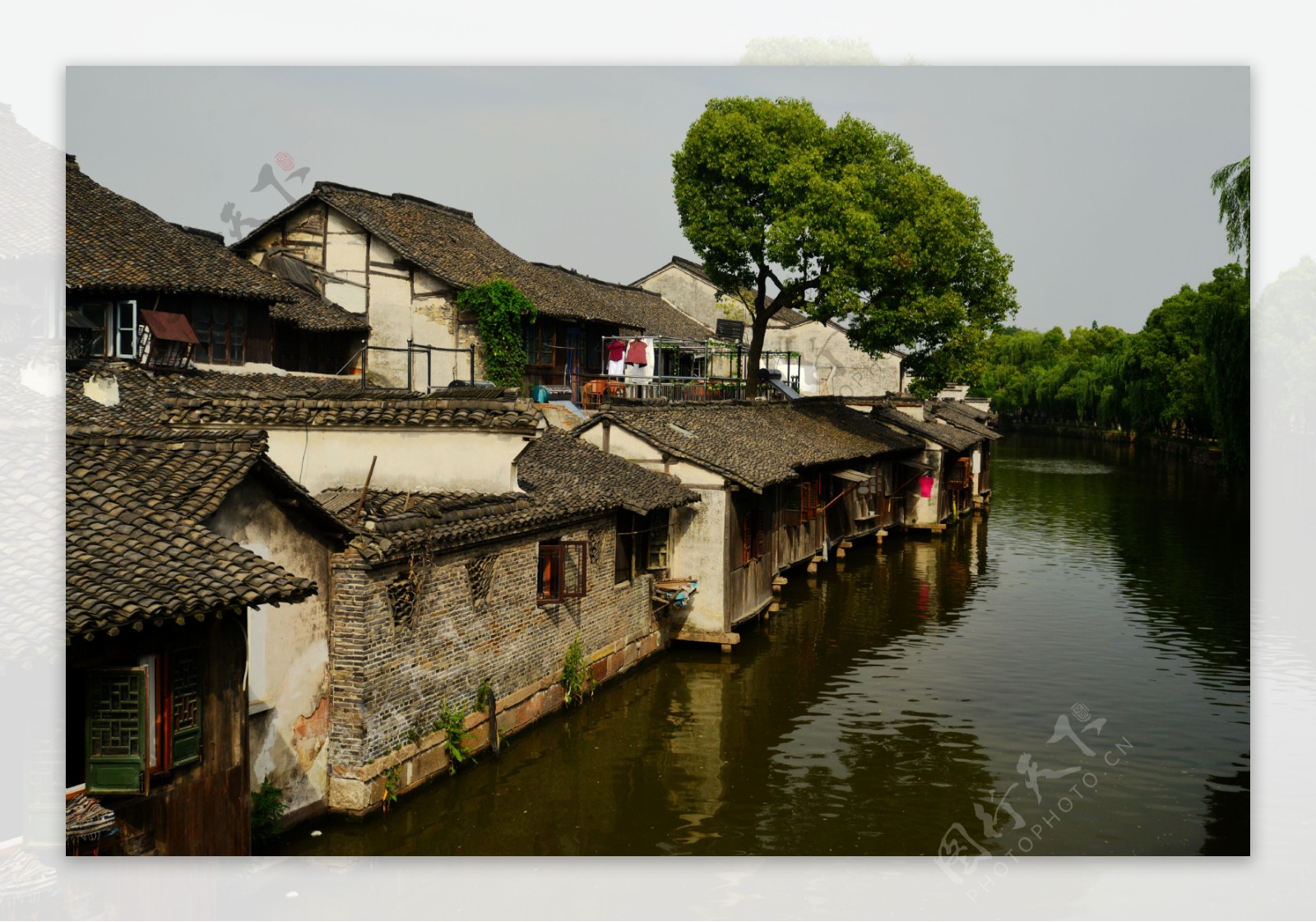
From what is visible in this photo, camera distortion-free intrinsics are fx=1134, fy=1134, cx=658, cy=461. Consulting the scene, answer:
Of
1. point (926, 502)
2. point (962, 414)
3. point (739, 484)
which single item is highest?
point (962, 414)

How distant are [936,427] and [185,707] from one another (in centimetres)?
3760

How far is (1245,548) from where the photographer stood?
36562 millimetres

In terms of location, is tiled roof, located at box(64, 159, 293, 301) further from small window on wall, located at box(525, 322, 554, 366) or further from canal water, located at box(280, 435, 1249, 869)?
canal water, located at box(280, 435, 1249, 869)

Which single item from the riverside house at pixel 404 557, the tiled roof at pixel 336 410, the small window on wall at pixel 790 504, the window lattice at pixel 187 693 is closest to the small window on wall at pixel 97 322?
the riverside house at pixel 404 557

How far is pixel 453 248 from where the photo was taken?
34062mm

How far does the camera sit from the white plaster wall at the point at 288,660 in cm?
1174

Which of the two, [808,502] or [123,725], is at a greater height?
[808,502]

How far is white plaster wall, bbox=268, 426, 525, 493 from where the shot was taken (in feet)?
51.0

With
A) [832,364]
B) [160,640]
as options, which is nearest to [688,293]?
[832,364]

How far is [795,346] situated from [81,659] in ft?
168

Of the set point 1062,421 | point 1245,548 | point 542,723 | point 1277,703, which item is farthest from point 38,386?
point 1062,421

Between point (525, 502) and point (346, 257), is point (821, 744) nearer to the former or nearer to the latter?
point (525, 502)

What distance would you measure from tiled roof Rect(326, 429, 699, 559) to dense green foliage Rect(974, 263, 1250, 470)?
70.0 ft

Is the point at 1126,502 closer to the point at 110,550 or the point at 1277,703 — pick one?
the point at 1277,703
